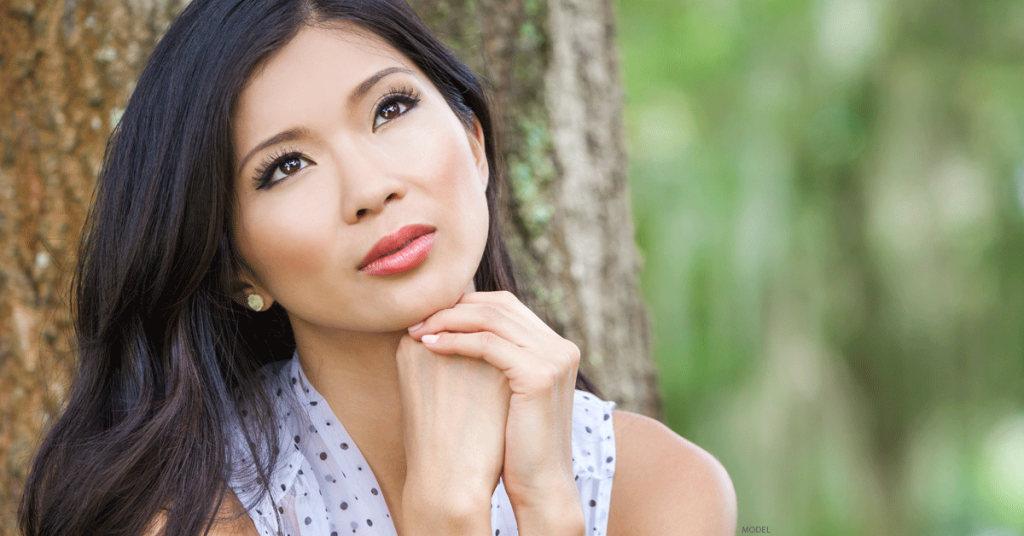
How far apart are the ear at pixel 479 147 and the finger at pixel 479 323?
15.4 inches

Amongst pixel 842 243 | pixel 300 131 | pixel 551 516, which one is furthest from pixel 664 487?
pixel 842 243

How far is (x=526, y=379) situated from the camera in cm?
139

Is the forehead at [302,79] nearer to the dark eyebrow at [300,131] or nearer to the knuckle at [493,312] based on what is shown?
the dark eyebrow at [300,131]

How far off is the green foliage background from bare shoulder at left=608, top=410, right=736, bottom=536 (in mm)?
2622

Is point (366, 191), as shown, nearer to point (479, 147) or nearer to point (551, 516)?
point (479, 147)

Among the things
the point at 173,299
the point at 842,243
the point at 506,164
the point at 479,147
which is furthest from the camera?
the point at 842,243

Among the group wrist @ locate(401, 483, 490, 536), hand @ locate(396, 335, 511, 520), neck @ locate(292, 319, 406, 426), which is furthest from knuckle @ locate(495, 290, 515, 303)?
wrist @ locate(401, 483, 490, 536)

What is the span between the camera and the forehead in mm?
1379

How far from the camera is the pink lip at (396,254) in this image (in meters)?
1.36

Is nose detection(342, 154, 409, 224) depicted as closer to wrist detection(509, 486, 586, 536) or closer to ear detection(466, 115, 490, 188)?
ear detection(466, 115, 490, 188)

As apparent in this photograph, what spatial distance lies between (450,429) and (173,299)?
640 millimetres

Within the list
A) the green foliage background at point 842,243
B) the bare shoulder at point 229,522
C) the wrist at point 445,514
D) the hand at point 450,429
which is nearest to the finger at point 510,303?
the hand at point 450,429

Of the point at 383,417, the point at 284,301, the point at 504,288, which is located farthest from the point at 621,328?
the point at 284,301

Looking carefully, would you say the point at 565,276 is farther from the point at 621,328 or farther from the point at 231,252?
the point at 231,252
